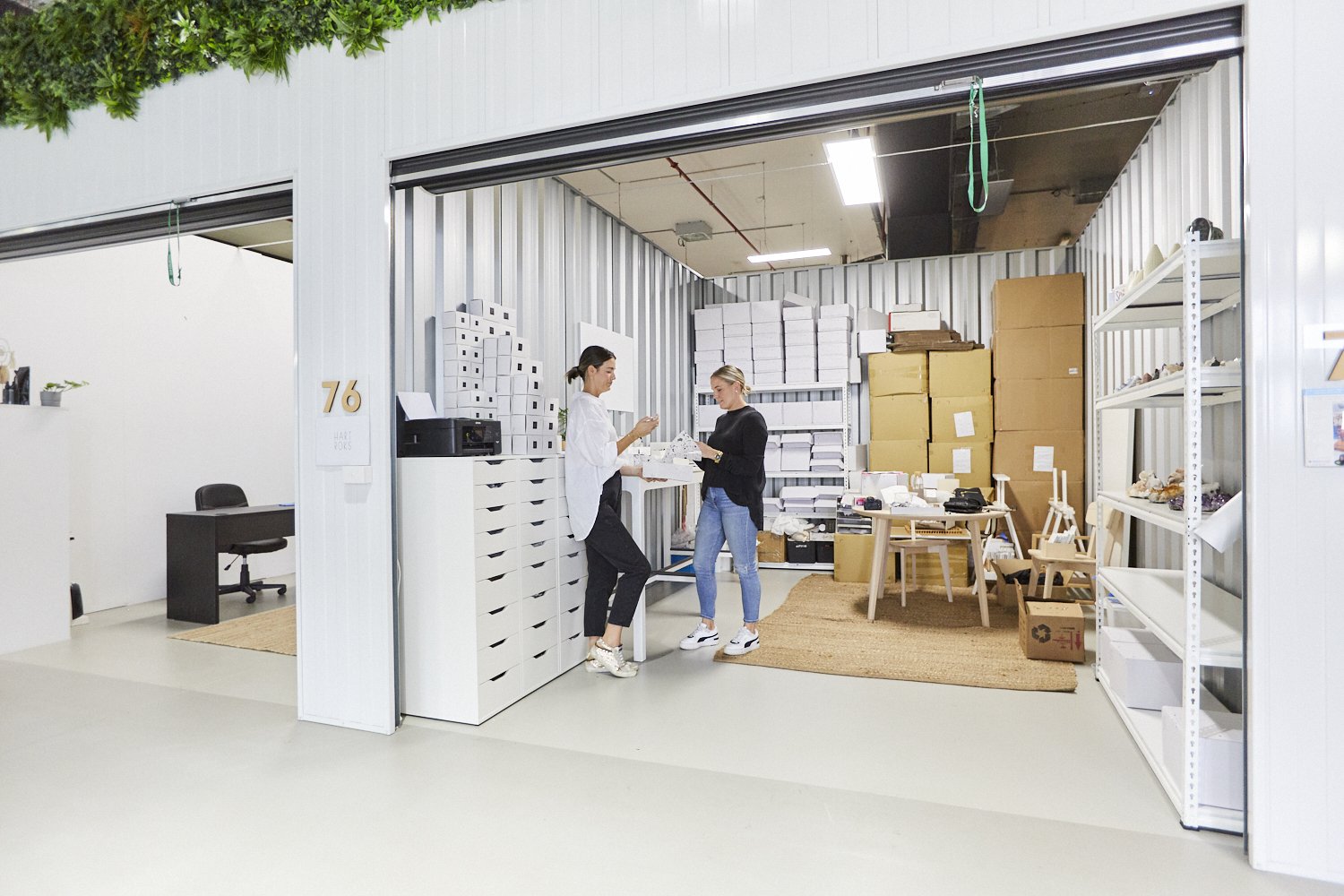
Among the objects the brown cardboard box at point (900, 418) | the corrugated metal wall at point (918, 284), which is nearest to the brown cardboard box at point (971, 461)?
the brown cardboard box at point (900, 418)

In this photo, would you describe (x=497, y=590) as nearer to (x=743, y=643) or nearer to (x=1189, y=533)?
(x=743, y=643)

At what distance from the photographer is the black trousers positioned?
3824 mm

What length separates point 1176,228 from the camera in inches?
150

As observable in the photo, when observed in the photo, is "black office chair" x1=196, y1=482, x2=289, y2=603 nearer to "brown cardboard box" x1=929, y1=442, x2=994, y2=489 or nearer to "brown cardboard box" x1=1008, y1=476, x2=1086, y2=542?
"brown cardboard box" x1=929, y1=442, x2=994, y2=489

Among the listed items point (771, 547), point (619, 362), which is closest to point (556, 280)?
point (619, 362)

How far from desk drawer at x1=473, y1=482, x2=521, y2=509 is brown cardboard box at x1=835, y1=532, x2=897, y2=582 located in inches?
144

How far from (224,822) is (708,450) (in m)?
2.74

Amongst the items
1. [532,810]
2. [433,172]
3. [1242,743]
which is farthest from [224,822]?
[1242,743]

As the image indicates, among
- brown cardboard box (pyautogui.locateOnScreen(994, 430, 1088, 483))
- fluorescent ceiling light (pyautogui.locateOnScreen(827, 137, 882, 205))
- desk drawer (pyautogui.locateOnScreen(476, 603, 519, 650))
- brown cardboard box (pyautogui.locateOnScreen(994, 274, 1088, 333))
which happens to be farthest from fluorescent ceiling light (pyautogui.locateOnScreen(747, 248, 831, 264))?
desk drawer (pyautogui.locateOnScreen(476, 603, 519, 650))

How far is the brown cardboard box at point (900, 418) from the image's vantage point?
705 centimetres

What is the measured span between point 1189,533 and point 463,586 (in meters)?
2.68

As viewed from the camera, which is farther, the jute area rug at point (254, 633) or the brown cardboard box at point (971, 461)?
the brown cardboard box at point (971, 461)

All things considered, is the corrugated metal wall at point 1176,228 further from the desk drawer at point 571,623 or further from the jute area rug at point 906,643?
the desk drawer at point 571,623

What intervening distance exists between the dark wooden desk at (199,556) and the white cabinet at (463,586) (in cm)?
280
